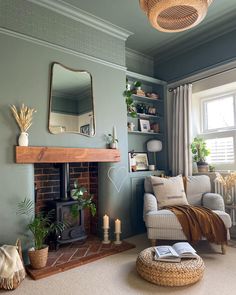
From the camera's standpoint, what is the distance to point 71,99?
3.00 meters

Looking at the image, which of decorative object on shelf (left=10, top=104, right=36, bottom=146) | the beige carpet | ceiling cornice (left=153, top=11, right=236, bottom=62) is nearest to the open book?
the beige carpet

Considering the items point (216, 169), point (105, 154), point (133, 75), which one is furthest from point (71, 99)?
point (216, 169)

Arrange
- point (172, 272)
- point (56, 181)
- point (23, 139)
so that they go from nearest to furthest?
point (172, 272), point (23, 139), point (56, 181)

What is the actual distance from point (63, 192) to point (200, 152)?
214 cm

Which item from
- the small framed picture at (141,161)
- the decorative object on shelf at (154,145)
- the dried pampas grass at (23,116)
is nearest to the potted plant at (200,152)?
the decorative object on shelf at (154,145)

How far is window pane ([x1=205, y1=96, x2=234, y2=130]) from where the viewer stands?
3705mm

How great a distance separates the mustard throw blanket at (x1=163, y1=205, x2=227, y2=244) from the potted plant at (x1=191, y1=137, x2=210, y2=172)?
1032mm

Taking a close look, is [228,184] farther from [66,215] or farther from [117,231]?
[66,215]

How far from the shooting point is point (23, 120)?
2.50 metres

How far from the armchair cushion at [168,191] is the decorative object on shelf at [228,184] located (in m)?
0.51

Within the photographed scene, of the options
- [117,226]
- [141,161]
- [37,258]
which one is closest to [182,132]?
[141,161]

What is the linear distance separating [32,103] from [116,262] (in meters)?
1.93

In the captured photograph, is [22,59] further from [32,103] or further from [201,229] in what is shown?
[201,229]

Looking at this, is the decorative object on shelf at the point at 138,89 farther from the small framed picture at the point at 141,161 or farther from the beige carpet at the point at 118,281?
the beige carpet at the point at 118,281
